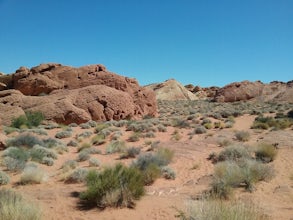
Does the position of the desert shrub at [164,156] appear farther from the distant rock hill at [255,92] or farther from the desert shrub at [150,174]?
the distant rock hill at [255,92]

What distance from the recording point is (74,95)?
2473 centimetres

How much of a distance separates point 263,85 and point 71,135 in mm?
42609

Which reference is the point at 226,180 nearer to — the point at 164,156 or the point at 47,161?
the point at 164,156

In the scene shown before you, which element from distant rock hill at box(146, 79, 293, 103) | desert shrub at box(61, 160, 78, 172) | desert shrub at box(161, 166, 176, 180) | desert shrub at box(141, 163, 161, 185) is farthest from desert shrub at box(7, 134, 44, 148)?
distant rock hill at box(146, 79, 293, 103)

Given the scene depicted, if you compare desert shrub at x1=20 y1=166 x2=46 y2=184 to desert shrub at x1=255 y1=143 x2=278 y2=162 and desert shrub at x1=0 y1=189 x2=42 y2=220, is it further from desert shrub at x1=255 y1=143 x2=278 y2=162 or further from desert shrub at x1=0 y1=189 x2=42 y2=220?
desert shrub at x1=255 y1=143 x2=278 y2=162

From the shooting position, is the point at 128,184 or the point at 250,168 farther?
the point at 250,168

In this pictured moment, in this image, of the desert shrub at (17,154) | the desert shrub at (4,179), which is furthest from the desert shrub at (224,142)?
the desert shrub at (4,179)

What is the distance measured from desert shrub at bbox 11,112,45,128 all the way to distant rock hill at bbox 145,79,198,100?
39.5 m

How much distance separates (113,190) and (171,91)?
2227 inches

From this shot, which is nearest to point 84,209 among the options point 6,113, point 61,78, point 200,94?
point 6,113

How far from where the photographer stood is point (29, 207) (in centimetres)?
495

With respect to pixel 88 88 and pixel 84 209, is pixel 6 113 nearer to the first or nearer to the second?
pixel 88 88

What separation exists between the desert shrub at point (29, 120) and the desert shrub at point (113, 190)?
47.3ft

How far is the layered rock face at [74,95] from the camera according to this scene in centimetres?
2291
